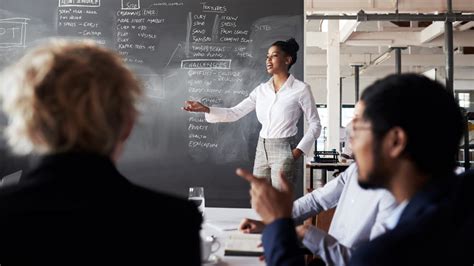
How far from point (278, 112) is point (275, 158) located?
367 mm

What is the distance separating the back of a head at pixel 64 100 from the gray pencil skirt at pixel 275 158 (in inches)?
107

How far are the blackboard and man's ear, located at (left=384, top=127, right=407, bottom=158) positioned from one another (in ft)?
8.81

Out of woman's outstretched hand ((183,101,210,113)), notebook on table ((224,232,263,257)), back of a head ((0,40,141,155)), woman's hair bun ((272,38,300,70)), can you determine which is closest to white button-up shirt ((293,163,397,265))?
notebook on table ((224,232,263,257))

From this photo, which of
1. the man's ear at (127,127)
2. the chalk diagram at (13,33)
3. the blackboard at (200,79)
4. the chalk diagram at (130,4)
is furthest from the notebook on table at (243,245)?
the chalk diagram at (13,33)

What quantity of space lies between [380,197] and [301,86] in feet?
6.80

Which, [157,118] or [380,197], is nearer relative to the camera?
[380,197]

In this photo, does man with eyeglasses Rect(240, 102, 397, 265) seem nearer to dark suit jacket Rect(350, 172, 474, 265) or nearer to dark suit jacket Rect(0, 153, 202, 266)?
dark suit jacket Rect(350, 172, 474, 265)

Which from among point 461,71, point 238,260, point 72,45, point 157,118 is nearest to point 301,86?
point 157,118

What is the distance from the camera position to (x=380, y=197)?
1.64 metres

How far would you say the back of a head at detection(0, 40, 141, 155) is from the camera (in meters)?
0.87

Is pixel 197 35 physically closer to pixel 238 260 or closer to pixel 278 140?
pixel 278 140

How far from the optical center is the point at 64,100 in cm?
86

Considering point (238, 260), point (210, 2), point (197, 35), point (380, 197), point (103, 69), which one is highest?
point (210, 2)

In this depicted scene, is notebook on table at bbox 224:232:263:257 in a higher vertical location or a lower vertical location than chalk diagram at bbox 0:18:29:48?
lower
